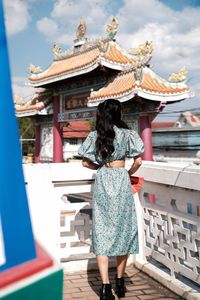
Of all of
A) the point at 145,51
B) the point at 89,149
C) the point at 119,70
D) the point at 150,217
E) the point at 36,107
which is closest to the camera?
the point at 89,149

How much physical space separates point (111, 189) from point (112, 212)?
0.45 ft

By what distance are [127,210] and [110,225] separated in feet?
0.45

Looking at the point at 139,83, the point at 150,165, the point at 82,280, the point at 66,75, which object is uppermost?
the point at 66,75

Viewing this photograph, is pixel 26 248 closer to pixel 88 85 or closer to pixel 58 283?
pixel 58 283

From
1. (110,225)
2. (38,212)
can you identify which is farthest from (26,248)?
(38,212)

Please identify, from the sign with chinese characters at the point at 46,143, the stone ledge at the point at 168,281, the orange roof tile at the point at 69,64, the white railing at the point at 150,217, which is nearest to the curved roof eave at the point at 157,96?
the orange roof tile at the point at 69,64

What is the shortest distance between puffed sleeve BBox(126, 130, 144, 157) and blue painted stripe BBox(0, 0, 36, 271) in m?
1.51

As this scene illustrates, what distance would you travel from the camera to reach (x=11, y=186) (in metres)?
0.82

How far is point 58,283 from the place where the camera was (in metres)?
0.87

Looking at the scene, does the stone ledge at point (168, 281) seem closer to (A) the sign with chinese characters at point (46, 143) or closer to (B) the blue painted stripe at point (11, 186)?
(B) the blue painted stripe at point (11, 186)

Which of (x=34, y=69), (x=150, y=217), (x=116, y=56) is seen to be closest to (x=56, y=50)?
(x=34, y=69)

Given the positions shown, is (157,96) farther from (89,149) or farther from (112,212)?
(112,212)

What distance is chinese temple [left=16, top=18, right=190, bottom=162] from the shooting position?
969 cm

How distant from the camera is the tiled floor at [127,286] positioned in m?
2.44
